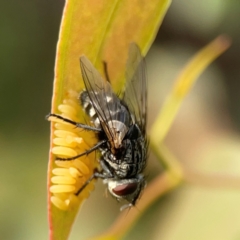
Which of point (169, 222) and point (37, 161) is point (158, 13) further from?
point (37, 161)

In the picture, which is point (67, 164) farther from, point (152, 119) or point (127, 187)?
point (152, 119)

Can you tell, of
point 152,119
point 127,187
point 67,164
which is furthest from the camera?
point 152,119

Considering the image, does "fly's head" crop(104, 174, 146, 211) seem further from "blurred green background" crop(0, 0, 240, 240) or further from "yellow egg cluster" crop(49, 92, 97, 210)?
"blurred green background" crop(0, 0, 240, 240)

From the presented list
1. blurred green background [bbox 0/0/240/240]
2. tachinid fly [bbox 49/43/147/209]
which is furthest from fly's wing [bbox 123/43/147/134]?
blurred green background [bbox 0/0/240/240]

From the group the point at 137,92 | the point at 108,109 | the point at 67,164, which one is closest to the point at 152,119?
the point at 137,92

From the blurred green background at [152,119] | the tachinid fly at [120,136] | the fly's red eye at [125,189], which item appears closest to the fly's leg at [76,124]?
the tachinid fly at [120,136]

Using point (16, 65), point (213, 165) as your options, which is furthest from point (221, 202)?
point (16, 65)
